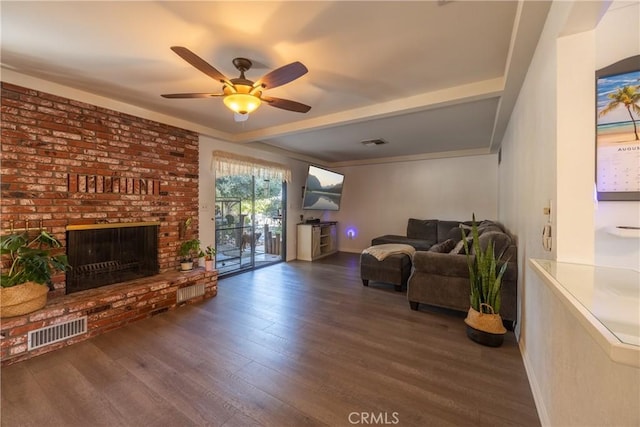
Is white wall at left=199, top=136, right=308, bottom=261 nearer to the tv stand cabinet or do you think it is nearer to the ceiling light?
the tv stand cabinet

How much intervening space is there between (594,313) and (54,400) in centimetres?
279

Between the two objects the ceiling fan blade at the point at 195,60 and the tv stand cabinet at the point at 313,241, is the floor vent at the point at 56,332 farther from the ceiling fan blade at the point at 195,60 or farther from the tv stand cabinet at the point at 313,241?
the tv stand cabinet at the point at 313,241

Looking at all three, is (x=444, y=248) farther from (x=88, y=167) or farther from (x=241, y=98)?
(x=88, y=167)

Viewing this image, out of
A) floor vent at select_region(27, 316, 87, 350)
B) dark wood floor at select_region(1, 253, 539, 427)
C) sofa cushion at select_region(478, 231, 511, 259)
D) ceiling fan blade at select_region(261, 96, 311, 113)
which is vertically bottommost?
dark wood floor at select_region(1, 253, 539, 427)

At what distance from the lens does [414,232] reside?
5.78 m

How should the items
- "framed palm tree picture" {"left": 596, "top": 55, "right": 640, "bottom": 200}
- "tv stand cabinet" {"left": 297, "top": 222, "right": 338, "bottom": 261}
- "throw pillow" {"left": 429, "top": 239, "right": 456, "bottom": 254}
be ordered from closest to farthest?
"framed palm tree picture" {"left": 596, "top": 55, "right": 640, "bottom": 200}, "throw pillow" {"left": 429, "top": 239, "right": 456, "bottom": 254}, "tv stand cabinet" {"left": 297, "top": 222, "right": 338, "bottom": 261}

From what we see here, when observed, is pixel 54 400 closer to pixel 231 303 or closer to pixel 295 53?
pixel 231 303

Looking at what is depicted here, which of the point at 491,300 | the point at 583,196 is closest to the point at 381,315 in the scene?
the point at 491,300

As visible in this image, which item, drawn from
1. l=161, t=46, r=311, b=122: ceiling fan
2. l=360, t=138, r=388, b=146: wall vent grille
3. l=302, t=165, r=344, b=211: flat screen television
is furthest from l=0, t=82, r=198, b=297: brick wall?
l=360, t=138, r=388, b=146: wall vent grille

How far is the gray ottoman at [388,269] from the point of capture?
3709 millimetres

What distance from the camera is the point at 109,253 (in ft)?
10.00

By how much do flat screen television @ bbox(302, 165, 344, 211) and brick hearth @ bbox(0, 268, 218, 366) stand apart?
2810 millimetres

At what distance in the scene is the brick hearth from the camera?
2055mm

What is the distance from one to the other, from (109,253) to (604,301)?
4.07 meters
